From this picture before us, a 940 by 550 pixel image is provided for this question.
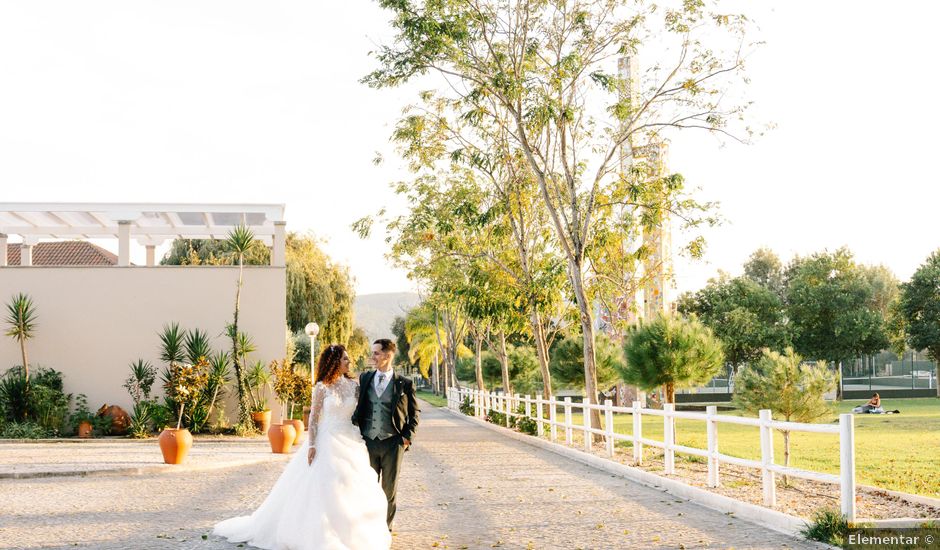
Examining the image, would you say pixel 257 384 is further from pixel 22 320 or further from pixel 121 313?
pixel 22 320

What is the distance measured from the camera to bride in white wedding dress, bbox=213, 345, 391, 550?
844cm

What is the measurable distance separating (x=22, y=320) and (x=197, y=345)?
4.45 m

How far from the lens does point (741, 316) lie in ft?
210

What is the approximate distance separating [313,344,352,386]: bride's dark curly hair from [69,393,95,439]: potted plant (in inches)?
731

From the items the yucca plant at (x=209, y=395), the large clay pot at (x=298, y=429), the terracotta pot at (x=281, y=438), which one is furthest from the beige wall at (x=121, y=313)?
the terracotta pot at (x=281, y=438)

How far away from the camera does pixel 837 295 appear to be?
66062 millimetres

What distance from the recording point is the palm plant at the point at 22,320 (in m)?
25.7

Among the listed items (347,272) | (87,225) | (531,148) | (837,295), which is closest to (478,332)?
(347,272)

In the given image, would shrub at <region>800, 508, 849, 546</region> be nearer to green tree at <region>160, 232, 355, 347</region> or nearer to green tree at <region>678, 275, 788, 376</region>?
green tree at <region>160, 232, 355, 347</region>

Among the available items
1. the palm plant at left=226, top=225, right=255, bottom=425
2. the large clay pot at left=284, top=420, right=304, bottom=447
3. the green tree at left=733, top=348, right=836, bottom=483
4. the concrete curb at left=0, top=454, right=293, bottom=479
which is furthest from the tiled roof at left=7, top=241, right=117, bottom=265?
the green tree at left=733, top=348, right=836, bottom=483

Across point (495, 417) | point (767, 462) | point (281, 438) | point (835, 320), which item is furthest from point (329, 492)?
point (835, 320)

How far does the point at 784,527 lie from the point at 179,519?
20.8 feet

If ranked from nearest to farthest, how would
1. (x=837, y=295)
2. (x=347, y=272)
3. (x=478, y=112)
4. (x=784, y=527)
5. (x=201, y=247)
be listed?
(x=784, y=527)
(x=478, y=112)
(x=347, y=272)
(x=201, y=247)
(x=837, y=295)

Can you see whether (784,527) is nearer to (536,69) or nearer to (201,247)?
(536,69)
